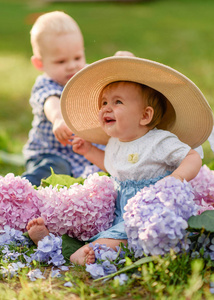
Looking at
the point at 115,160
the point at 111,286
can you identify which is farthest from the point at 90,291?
the point at 115,160

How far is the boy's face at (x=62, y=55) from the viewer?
3.97 m

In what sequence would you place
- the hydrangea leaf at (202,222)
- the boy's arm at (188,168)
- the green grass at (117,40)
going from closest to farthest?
the hydrangea leaf at (202,222) < the boy's arm at (188,168) < the green grass at (117,40)

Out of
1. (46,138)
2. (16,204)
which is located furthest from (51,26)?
(16,204)

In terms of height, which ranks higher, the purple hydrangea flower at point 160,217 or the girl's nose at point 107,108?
the girl's nose at point 107,108

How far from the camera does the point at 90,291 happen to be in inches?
84.4

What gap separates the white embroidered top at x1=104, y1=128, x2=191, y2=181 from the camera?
273 centimetres

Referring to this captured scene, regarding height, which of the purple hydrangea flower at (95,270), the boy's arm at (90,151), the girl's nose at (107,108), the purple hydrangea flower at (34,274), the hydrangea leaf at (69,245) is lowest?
the hydrangea leaf at (69,245)

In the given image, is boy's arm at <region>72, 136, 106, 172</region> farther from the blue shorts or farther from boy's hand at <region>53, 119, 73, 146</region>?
the blue shorts

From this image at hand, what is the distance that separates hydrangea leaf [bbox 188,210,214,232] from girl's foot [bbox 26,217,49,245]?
0.84 metres

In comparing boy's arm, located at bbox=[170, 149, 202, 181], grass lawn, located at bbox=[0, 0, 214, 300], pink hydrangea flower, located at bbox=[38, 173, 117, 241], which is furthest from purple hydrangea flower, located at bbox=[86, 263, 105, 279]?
boy's arm, located at bbox=[170, 149, 202, 181]

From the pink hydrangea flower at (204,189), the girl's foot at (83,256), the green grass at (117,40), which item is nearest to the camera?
the girl's foot at (83,256)

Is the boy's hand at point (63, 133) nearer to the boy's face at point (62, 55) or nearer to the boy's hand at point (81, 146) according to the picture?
the boy's hand at point (81, 146)

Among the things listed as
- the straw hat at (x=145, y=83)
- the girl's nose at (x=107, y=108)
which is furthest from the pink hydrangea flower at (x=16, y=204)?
the girl's nose at (x=107, y=108)

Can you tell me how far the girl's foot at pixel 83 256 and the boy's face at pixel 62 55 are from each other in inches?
75.2
